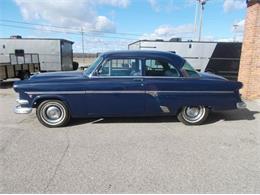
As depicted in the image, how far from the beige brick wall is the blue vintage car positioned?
295 centimetres

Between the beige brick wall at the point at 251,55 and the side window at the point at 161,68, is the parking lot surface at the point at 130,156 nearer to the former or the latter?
the side window at the point at 161,68

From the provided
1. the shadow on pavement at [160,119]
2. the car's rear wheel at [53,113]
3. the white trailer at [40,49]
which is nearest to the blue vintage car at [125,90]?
the car's rear wheel at [53,113]

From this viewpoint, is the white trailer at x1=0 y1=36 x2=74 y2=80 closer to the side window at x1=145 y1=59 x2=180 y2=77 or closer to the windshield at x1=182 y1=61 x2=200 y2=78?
the side window at x1=145 y1=59 x2=180 y2=77

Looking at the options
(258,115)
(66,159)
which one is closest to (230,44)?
(258,115)

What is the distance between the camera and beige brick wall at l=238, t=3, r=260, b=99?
7270mm

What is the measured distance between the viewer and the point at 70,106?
4.85 meters

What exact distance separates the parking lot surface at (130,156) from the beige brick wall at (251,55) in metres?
2.62

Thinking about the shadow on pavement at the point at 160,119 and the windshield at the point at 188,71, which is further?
the shadow on pavement at the point at 160,119

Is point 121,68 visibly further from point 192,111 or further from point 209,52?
point 209,52

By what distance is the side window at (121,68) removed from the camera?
486cm

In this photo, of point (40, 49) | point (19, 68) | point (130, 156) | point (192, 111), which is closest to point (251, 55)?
point (192, 111)

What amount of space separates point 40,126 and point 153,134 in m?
2.52

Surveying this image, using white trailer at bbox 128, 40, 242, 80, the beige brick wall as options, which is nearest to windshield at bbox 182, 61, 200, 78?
the beige brick wall

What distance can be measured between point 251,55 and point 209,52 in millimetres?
5293
